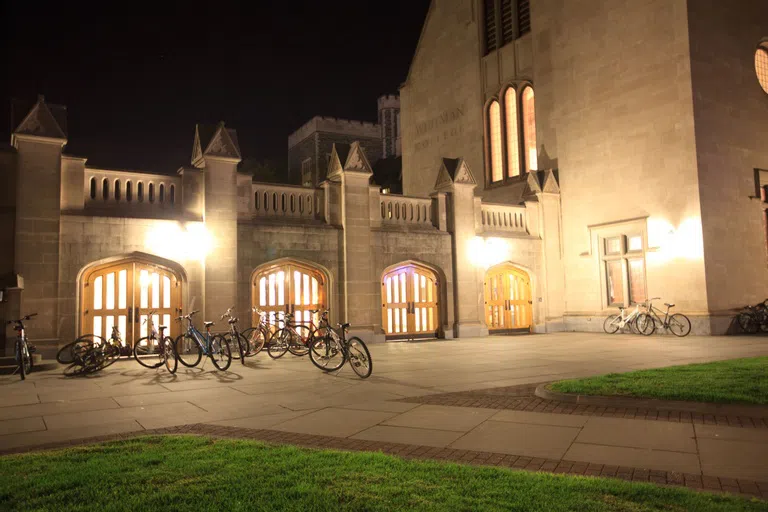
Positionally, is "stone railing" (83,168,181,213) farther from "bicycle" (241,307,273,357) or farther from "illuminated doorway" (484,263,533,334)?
"illuminated doorway" (484,263,533,334)

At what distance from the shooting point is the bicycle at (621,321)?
66.3ft

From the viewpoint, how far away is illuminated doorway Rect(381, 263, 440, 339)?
787 inches

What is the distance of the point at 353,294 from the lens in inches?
736

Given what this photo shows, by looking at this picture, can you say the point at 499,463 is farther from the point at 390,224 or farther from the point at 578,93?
the point at 578,93

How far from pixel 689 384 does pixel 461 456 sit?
4.52m

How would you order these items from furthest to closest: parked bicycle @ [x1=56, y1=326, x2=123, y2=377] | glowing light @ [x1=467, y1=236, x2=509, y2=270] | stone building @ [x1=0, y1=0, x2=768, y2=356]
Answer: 1. glowing light @ [x1=467, y1=236, x2=509, y2=270]
2. stone building @ [x1=0, y1=0, x2=768, y2=356]
3. parked bicycle @ [x1=56, y1=326, x2=123, y2=377]

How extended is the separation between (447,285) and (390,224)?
2.94 m

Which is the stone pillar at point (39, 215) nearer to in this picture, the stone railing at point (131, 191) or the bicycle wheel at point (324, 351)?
the stone railing at point (131, 191)

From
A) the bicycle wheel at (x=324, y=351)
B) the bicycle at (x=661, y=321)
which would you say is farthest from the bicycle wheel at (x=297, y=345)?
the bicycle at (x=661, y=321)

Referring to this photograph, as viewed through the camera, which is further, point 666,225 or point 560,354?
point 666,225

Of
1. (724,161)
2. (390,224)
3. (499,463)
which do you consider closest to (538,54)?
(724,161)

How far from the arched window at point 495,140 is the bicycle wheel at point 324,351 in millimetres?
17522

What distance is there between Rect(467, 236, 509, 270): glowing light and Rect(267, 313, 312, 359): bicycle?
8154 millimetres

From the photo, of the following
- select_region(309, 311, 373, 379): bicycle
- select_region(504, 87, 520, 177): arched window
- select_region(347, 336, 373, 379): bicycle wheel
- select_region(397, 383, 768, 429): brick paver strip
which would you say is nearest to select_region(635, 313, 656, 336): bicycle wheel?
select_region(504, 87, 520, 177): arched window
